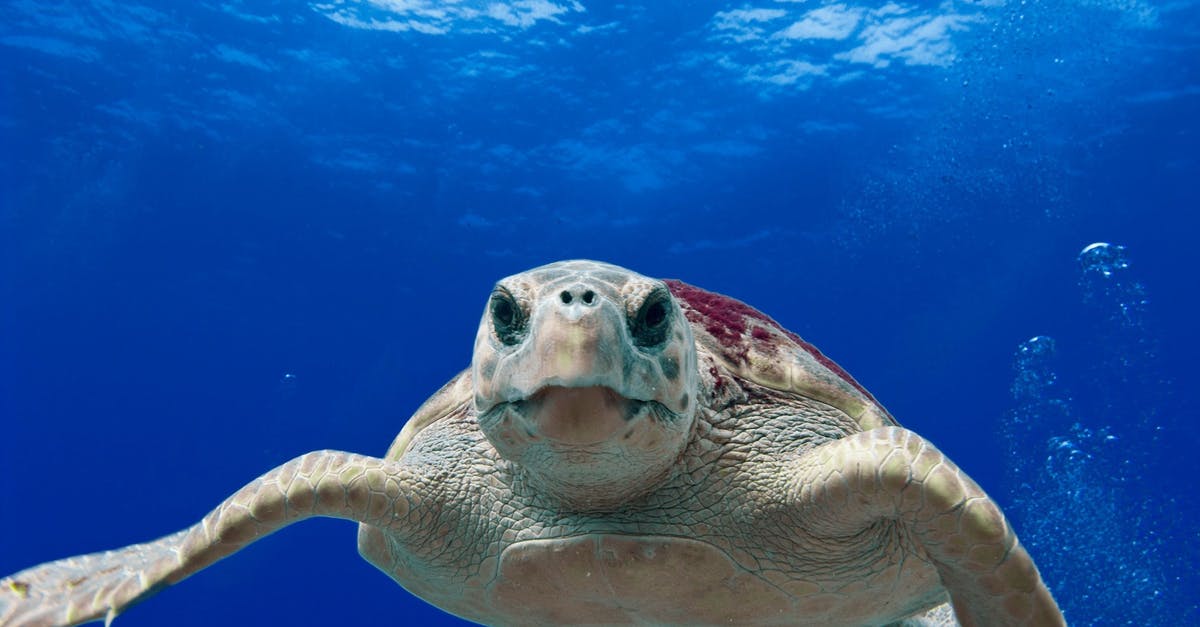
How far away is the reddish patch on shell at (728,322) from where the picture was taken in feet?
9.32

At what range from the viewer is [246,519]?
7.93 feet

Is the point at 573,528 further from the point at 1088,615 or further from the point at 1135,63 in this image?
the point at 1088,615

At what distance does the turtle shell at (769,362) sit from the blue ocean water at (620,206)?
12.8 meters

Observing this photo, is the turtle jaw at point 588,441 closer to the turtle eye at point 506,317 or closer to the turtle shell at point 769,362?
the turtle eye at point 506,317

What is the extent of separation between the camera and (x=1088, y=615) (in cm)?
1830

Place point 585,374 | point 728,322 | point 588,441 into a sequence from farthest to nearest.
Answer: point 728,322 < point 588,441 < point 585,374

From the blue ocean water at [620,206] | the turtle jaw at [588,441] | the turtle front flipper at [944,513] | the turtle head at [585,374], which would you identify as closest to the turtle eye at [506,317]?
the turtle head at [585,374]

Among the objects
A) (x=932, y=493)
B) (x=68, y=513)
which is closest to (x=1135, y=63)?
(x=932, y=493)

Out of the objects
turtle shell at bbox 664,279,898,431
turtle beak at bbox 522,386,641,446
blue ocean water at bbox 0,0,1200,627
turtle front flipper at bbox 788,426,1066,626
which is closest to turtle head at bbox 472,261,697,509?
turtle beak at bbox 522,386,641,446

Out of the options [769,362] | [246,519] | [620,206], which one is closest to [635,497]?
[769,362]

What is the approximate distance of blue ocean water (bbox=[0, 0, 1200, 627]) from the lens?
15.9 metres

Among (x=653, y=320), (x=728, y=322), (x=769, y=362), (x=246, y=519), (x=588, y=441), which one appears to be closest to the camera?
(x=588, y=441)

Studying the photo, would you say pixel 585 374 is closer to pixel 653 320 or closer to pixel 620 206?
pixel 653 320

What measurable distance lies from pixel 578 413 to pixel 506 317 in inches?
13.0
